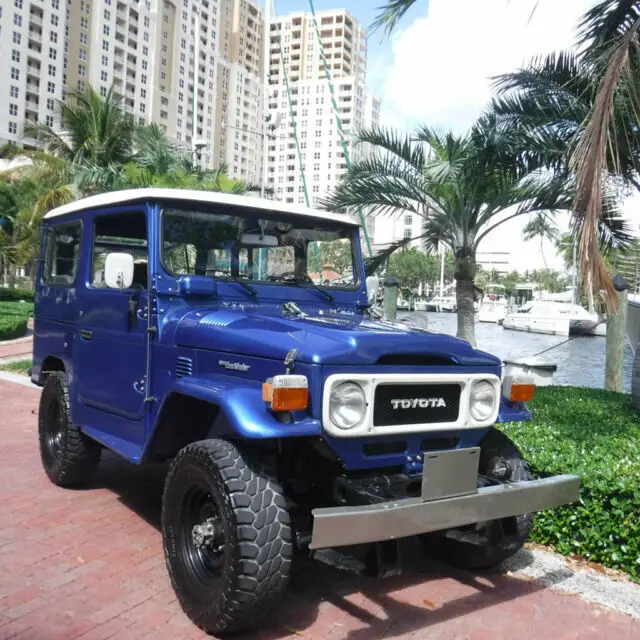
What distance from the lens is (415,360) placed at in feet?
10.8

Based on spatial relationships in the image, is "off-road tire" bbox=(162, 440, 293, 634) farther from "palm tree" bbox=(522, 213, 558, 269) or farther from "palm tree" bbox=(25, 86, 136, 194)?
"palm tree" bbox=(25, 86, 136, 194)

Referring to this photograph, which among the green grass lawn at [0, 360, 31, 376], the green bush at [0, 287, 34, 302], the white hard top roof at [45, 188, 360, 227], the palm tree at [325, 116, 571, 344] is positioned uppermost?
the palm tree at [325, 116, 571, 344]

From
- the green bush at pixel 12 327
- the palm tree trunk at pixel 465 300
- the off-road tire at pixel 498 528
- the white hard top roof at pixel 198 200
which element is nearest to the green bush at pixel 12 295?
the green bush at pixel 12 327

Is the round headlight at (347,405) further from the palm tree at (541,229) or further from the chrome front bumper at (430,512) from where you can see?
the palm tree at (541,229)

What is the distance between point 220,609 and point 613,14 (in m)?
6.94

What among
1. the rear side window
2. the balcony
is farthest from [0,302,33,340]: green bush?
the balcony

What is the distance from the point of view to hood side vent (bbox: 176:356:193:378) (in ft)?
11.8

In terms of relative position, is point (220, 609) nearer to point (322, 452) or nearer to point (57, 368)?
point (322, 452)

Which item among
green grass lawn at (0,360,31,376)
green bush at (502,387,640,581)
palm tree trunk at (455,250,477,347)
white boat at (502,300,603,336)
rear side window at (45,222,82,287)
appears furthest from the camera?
white boat at (502,300,603,336)

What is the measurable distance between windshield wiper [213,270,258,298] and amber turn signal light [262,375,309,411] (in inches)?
54.5

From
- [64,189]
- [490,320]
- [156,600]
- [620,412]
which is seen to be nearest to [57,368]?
[156,600]

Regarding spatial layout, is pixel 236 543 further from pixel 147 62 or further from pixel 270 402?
pixel 147 62

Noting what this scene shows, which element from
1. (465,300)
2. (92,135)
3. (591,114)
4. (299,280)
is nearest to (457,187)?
(465,300)

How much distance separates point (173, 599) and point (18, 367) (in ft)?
31.9
